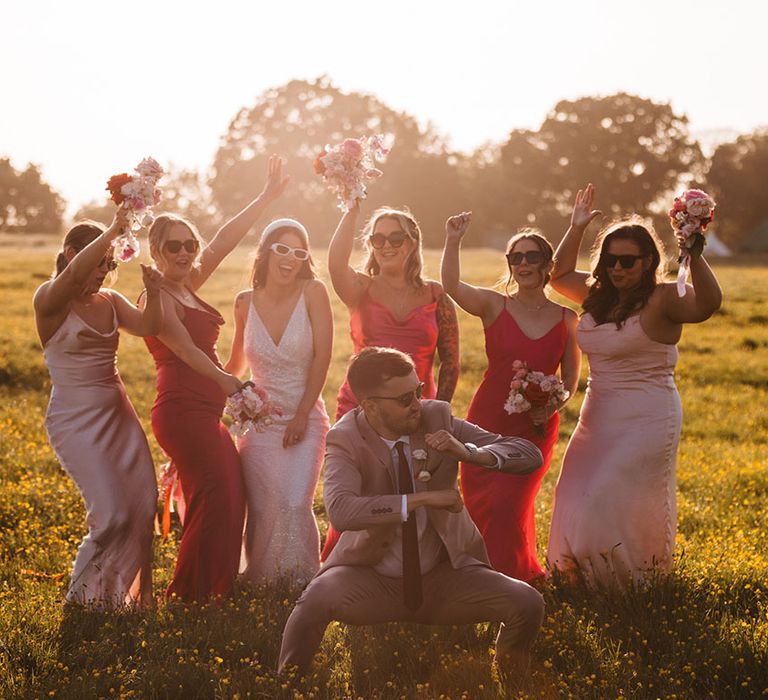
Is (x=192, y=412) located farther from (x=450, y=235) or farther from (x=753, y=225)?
(x=753, y=225)

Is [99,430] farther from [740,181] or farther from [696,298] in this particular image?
[740,181]

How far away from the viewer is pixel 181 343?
7.25m

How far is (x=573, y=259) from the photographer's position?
7.70 meters

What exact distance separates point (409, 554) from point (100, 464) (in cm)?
276

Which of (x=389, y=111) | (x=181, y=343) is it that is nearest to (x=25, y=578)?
(x=181, y=343)

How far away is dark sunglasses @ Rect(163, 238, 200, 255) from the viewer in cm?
746

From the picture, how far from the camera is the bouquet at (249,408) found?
6832mm

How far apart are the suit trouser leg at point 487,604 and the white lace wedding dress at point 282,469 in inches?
89.5

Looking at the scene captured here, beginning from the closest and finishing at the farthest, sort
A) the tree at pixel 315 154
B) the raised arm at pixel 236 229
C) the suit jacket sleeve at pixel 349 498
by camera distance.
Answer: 1. the suit jacket sleeve at pixel 349 498
2. the raised arm at pixel 236 229
3. the tree at pixel 315 154

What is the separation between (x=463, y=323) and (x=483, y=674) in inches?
799

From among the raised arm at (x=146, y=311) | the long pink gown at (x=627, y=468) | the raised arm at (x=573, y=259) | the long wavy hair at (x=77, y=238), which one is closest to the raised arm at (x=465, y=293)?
the raised arm at (x=573, y=259)

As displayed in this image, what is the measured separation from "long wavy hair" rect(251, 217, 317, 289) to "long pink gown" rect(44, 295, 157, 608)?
4.46ft

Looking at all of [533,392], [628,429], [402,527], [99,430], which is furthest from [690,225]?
[99,430]

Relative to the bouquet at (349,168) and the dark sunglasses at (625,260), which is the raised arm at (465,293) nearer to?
the bouquet at (349,168)
